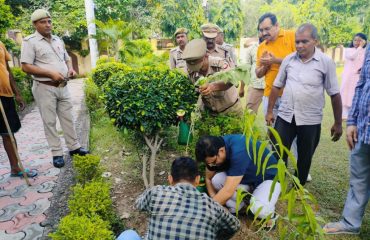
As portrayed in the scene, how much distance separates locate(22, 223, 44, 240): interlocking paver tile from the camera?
2.87 m

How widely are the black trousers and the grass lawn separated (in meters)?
0.51

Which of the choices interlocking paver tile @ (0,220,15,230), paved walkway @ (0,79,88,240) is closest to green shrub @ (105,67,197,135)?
paved walkway @ (0,79,88,240)

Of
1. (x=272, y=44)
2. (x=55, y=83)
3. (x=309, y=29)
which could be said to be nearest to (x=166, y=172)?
(x=55, y=83)

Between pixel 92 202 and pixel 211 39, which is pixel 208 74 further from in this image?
pixel 92 202

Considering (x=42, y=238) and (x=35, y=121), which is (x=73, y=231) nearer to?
(x=42, y=238)

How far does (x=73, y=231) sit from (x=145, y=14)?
17450mm

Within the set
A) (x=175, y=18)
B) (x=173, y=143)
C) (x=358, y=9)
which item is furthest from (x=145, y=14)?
(x=358, y=9)

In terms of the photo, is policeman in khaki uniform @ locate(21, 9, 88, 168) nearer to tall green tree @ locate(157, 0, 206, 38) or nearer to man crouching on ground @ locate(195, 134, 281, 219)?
man crouching on ground @ locate(195, 134, 281, 219)

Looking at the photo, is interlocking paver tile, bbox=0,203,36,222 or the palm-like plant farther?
the palm-like plant

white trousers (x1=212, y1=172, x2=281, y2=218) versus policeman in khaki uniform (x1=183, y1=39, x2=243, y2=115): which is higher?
policeman in khaki uniform (x1=183, y1=39, x2=243, y2=115)

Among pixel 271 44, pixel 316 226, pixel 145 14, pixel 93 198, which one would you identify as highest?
pixel 145 14

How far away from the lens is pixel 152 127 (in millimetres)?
→ 3180

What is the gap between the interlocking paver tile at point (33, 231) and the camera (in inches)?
113

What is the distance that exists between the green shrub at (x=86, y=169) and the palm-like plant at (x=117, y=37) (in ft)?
27.4
